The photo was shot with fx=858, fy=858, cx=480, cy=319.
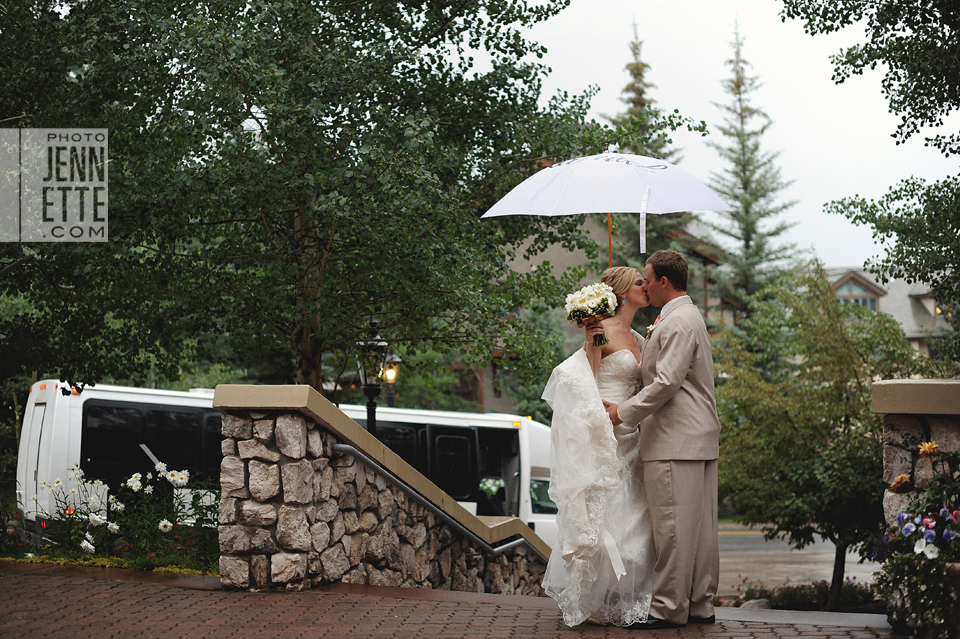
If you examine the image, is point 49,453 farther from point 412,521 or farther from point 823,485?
point 823,485

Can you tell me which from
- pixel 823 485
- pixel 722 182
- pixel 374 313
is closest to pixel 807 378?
pixel 823 485

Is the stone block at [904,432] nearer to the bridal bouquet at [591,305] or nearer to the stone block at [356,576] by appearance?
the bridal bouquet at [591,305]

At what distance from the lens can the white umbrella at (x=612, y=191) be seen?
17.7 feet

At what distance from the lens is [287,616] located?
17.0 ft

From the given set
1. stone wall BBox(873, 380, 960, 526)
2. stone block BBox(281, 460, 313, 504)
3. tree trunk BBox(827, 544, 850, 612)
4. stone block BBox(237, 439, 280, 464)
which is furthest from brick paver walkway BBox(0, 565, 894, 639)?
tree trunk BBox(827, 544, 850, 612)

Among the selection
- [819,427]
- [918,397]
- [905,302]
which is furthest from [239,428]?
[905,302]

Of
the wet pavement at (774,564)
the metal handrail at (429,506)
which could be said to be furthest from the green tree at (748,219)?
the metal handrail at (429,506)

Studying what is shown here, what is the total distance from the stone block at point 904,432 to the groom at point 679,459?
0.94 m

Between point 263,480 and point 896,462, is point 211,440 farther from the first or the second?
point 896,462

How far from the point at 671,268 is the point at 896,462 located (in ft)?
5.44

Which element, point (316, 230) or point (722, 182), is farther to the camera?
point (722, 182)

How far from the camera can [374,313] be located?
431 inches

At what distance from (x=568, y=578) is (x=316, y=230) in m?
6.32

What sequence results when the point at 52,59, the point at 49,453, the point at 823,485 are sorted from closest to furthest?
the point at 52,59, the point at 823,485, the point at 49,453
